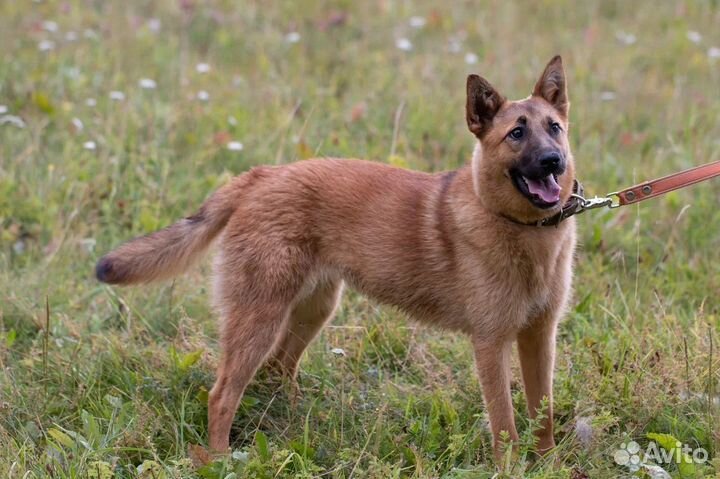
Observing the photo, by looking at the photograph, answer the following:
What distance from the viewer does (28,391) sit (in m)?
3.96

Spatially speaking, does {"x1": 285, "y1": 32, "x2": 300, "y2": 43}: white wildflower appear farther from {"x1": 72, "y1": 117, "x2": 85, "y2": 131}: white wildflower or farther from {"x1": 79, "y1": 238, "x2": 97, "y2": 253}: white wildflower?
{"x1": 79, "y1": 238, "x2": 97, "y2": 253}: white wildflower

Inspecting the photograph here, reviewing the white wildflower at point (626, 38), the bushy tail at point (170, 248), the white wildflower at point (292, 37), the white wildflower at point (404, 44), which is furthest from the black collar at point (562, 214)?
the white wildflower at point (626, 38)

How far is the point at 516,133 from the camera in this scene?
11.8 feet

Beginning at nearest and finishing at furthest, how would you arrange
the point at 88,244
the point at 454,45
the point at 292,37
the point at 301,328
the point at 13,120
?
the point at 301,328, the point at 88,244, the point at 13,120, the point at 292,37, the point at 454,45

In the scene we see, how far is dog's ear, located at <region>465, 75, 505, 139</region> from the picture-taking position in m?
3.69

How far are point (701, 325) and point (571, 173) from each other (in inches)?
43.9

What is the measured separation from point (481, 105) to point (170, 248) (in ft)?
4.62

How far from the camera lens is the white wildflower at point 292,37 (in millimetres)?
7792

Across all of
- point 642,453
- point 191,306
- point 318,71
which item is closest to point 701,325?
point 642,453

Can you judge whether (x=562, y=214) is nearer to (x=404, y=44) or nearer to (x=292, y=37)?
(x=404, y=44)

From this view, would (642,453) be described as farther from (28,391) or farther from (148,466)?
(28,391)

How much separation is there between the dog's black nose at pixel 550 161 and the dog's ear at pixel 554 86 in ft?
1.45

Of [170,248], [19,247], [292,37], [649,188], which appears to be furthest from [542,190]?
[292,37]

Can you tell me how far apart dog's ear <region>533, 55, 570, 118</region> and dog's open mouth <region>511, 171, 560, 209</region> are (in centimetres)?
42
